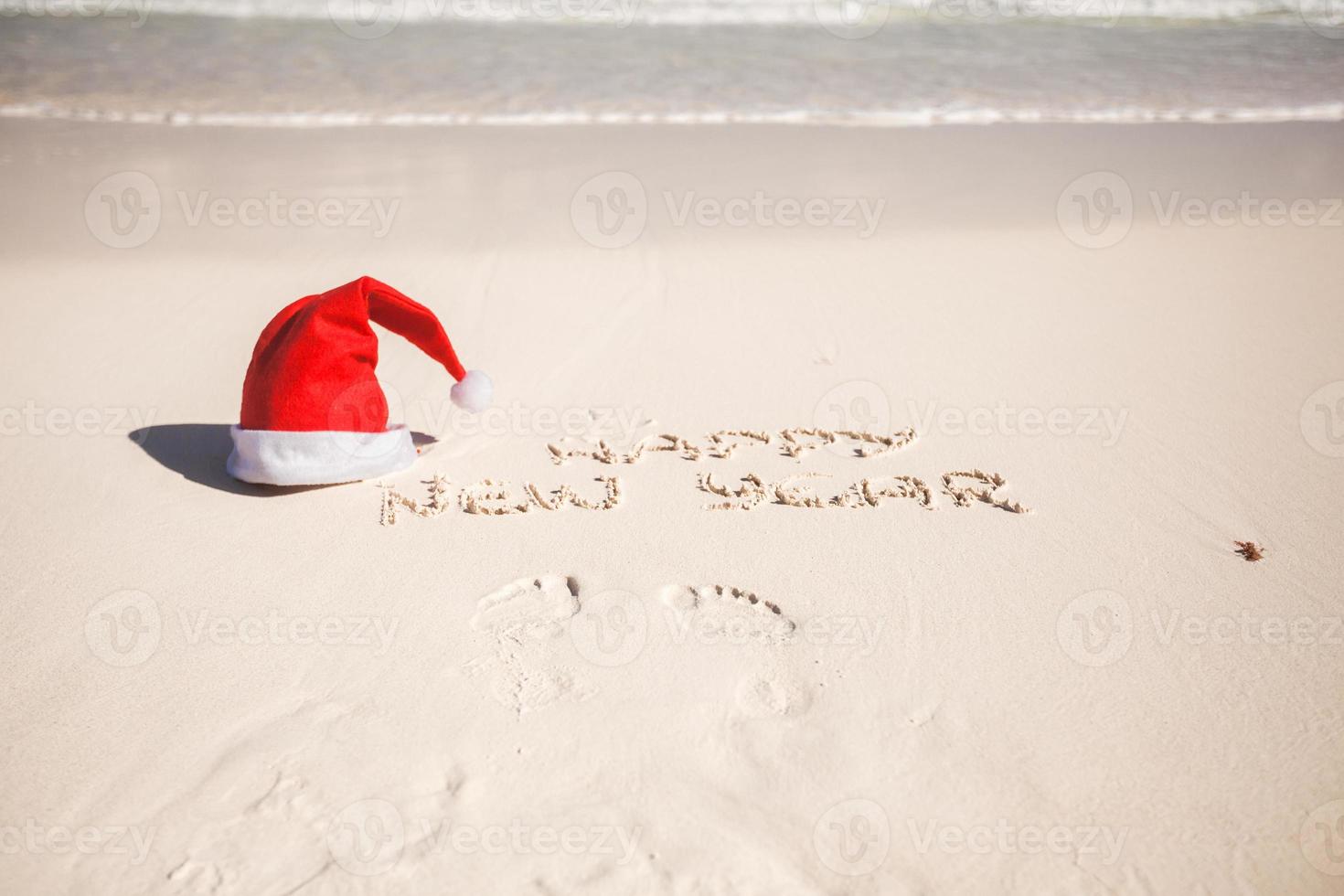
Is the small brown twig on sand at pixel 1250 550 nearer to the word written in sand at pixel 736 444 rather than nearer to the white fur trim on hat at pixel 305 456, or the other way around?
the word written in sand at pixel 736 444

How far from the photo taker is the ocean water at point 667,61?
25.2 ft

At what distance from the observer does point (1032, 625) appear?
2.82 metres

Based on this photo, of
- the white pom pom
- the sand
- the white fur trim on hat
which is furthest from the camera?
the white pom pom

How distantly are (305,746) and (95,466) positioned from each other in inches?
72.7

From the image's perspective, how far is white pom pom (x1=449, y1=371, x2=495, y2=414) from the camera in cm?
331

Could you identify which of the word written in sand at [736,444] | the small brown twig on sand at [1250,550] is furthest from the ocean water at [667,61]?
the small brown twig on sand at [1250,550]

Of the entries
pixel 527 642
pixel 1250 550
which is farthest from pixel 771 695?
pixel 1250 550

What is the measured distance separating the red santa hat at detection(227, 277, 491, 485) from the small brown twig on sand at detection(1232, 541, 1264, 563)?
2660mm

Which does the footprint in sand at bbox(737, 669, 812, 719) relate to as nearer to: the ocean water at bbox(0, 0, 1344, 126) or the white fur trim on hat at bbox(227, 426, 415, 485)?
the white fur trim on hat at bbox(227, 426, 415, 485)

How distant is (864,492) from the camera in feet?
11.2

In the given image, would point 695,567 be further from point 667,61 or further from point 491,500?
point 667,61

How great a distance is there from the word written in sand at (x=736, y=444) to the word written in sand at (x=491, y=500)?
0.22 meters

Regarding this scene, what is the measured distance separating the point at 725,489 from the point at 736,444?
34 centimetres

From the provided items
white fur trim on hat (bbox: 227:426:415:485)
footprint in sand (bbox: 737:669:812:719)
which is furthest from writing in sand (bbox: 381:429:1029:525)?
footprint in sand (bbox: 737:669:812:719)
